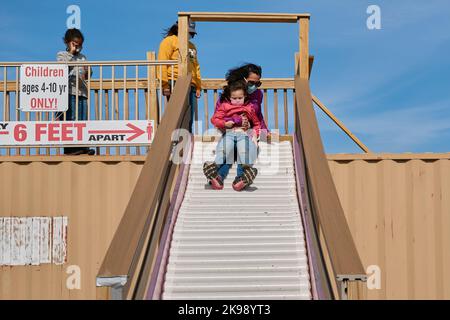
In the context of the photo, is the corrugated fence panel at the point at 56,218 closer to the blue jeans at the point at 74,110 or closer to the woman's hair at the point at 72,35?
the blue jeans at the point at 74,110

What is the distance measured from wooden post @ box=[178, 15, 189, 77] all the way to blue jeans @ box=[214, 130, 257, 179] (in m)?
1.68

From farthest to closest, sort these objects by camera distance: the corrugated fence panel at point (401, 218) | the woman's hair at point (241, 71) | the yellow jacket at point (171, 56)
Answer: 1. the yellow jacket at point (171, 56)
2. the woman's hair at point (241, 71)
3. the corrugated fence panel at point (401, 218)

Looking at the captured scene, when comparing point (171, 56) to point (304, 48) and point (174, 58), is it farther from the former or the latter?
point (304, 48)

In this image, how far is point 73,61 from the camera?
836cm

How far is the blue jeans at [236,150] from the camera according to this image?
22.5 ft

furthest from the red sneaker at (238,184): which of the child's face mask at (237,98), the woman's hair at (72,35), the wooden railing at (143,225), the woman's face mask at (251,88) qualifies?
the woman's hair at (72,35)

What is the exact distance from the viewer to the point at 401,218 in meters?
7.85

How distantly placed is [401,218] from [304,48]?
2946mm

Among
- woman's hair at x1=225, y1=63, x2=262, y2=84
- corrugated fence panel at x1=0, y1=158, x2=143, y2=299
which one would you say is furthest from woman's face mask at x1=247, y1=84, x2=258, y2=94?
corrugated fence panel at x1=0, y1=158, x2=143, y2=299

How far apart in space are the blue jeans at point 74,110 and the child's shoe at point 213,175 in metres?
2.60

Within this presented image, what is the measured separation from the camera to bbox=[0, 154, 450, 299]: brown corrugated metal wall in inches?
303

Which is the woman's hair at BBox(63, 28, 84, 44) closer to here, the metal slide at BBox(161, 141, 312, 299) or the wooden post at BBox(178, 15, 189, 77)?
the wooden post at BBox(178, 15, 189, 77)
